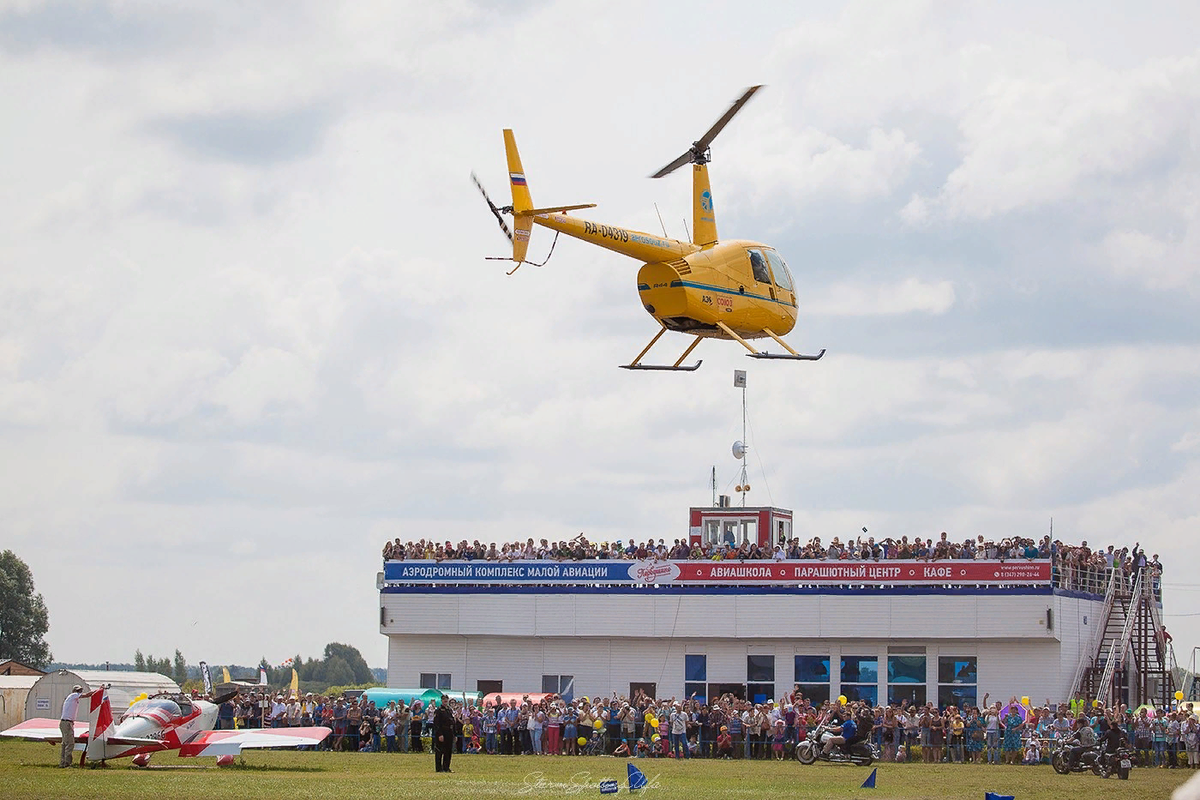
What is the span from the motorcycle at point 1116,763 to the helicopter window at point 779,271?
11.4 m

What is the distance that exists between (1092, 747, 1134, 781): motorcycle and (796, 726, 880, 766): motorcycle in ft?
A: 14.3

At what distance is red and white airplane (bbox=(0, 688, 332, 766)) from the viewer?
95.5ft

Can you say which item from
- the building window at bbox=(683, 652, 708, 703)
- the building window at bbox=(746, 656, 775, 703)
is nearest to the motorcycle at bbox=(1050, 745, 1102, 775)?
the building window at bbox=(746, 656, 775, 703)

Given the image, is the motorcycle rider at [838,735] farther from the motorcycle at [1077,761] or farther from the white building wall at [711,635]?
the white building wall at [711,635]

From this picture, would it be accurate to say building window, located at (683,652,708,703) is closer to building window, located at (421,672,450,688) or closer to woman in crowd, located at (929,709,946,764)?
building window, located at (421,672,450,688)

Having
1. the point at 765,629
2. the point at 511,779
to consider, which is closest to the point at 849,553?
the point at 765,629

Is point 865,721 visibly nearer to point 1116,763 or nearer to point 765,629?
point 1116,763

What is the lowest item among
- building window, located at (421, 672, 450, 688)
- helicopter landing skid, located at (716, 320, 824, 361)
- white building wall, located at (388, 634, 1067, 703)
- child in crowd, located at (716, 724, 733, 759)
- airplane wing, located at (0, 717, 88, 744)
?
child in crowd, located at (716, 724, 733, 759)

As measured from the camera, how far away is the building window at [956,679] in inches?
1722

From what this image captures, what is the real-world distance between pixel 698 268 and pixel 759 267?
224 centimetres

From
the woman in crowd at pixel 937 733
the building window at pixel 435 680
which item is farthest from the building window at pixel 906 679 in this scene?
the building window at pixel 435 680

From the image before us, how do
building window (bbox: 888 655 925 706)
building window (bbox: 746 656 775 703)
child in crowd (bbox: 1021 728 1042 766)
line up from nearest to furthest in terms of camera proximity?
child in crowd (bbox: 1021 728 1042 766) → building window (bbox: 888 655 925 706) → building window (bbox: 746 656 775 703)

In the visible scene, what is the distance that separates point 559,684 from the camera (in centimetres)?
4734

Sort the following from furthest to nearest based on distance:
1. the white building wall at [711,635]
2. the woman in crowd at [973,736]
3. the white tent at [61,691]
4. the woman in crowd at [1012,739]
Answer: the white tent at [61,691], the white building wall at [711,635], the woman in crowd at [973,736], the woman in crowd at [1012,739]
